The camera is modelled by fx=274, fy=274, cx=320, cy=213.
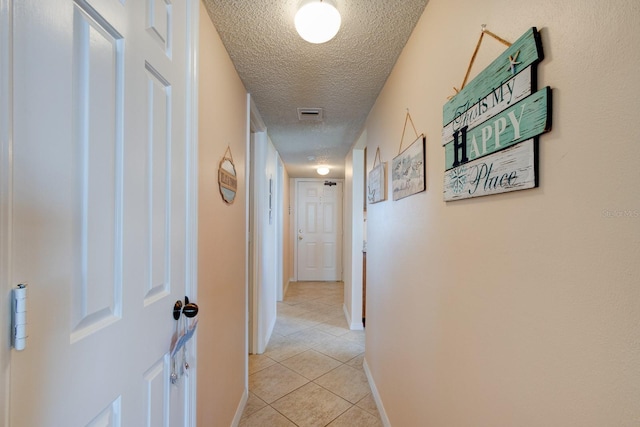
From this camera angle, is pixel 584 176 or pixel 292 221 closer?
pixel 584 176

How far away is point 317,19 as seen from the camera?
1.12m

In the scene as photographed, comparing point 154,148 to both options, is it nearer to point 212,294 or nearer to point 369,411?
point 212,294

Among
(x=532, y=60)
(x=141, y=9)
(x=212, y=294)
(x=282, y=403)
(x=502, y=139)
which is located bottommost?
(x=282, y=403)

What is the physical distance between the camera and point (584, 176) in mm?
503

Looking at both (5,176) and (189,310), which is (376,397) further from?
(5,176)

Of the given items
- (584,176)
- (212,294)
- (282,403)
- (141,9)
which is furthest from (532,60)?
(282,403)

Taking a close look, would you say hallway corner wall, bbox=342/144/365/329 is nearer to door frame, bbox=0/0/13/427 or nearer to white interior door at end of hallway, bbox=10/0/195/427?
white interior door at end of hallway, bbox=10/0/195/427

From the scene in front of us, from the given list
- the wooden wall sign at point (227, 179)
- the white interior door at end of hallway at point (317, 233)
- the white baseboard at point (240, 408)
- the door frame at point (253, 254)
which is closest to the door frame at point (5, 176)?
the wooden wall sign at point (227, 179)

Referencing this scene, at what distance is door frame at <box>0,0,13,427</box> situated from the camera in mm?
380

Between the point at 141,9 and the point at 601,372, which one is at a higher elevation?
the point at 141,9

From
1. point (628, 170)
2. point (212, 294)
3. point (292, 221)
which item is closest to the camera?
point (628, 170)

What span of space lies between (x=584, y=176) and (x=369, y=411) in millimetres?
2049

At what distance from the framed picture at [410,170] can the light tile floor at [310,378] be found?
155 centimetres

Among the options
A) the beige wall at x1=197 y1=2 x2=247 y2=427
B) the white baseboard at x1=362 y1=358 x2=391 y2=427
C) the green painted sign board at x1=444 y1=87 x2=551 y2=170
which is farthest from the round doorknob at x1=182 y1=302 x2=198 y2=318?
the white baseboard at x1=362 y1=358 x2=391 y2=427
